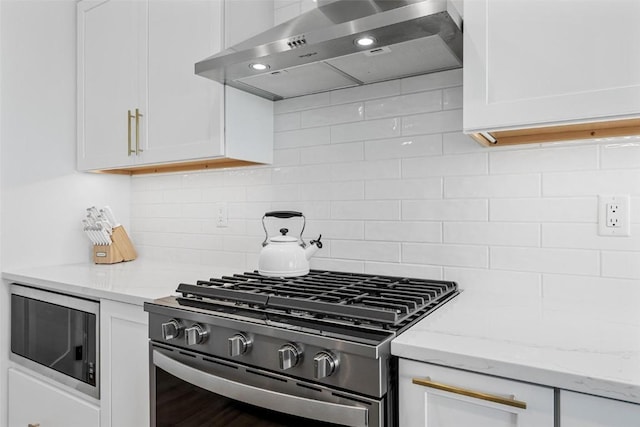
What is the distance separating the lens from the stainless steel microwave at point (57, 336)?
1.63m

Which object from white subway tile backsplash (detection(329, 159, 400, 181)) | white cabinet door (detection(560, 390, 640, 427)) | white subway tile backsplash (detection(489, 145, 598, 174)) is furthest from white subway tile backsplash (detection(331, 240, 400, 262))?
white cabinet door (detection(560, 390, 640, 427))

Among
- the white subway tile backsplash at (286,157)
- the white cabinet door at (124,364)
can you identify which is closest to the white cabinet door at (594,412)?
the white cabinet door at (124,364)

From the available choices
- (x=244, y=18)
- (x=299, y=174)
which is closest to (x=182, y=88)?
(x=244, y=18)

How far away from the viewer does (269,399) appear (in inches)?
42.1

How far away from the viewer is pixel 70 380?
1703mm

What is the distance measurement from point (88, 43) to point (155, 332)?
1.69 metres

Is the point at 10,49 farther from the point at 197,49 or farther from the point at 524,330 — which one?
the point at 524,330

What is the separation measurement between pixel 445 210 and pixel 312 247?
20.6 inches

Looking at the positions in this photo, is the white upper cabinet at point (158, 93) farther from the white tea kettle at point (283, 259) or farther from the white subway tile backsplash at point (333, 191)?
the white tea kettle at point (283, 259)

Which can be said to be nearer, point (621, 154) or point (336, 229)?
point (621, 154)

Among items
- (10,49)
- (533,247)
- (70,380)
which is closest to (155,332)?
(70,380)

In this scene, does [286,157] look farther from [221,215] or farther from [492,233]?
[492,233]

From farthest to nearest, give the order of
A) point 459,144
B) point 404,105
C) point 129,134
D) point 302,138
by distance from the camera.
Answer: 1. point 129,134
2. point 302,138
3. point 404,105
4. point 459,144

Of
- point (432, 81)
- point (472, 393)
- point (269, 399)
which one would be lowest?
point (269, 399)
